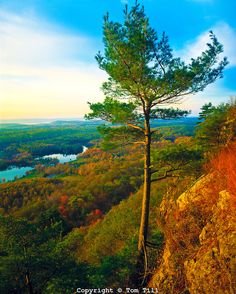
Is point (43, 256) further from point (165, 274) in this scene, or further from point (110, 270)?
point (165, 274)

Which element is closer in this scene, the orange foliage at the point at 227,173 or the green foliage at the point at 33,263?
the orange foliage at the point at 227,173

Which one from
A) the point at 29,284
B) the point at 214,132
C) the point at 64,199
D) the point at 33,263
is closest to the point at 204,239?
the point at 33,263

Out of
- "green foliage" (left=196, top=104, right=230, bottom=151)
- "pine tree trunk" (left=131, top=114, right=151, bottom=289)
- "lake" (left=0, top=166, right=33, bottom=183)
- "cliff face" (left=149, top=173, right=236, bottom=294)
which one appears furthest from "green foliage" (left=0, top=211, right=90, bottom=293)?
"lake" (left=0, top=166, right=33, bottom=183)

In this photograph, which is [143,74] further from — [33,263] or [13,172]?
[13,172]

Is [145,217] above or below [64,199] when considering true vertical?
above

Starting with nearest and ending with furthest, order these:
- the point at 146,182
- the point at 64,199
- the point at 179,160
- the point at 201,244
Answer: the point at 201,244 → the point at 179,160 → the point at 146,182 → the point at 64,199

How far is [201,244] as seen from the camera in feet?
20.4

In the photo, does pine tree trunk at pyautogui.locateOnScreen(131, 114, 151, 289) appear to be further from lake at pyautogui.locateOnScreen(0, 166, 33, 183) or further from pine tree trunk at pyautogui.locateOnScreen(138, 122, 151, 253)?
lake at pyautogui.locateOnScreen(0, 166, 33, 183)

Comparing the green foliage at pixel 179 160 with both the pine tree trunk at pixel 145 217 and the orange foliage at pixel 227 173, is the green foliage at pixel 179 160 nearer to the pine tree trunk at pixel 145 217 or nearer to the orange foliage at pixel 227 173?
the pine tree trunk at pixel 145 217

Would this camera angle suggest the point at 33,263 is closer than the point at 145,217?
Yes

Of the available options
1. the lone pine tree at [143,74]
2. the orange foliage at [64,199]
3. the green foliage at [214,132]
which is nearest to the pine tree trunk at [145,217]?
the lone pine tree at [143,74]

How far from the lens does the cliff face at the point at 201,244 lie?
509 cm

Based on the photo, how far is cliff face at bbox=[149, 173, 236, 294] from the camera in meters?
5.09

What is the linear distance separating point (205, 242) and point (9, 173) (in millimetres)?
A: 122961
